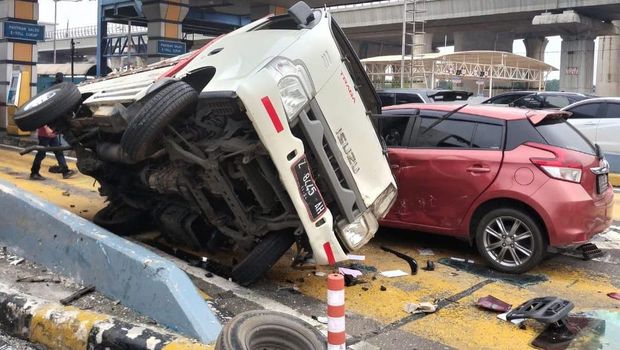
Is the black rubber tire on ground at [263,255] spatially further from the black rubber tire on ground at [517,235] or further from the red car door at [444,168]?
the black rubber tire on ground at [517,235]

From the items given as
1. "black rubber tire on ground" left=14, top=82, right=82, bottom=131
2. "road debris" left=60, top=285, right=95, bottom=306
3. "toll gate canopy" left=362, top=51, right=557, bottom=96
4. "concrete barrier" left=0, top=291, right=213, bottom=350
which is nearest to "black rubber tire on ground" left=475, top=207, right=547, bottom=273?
"concrete barrier" left=0, top=291, right=213, bottom=350

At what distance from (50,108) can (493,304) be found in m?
4.30

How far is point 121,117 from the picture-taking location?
4816mm

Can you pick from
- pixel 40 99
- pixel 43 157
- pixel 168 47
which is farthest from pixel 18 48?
pixel 40 99

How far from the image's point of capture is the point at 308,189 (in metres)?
4.69

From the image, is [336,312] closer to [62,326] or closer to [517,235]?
[62,326]

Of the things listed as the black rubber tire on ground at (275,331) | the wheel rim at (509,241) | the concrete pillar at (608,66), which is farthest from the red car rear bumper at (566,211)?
the concrete pillar at (608,66)

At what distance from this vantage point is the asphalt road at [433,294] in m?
4.49

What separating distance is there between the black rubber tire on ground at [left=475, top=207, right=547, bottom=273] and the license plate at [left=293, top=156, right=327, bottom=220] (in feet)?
7.07

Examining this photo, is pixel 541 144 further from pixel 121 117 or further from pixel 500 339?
pixel 121 117

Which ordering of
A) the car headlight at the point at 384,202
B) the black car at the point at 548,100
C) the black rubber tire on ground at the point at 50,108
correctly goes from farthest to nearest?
the black car at the point at 548,100
the black rubber tire on ground at the point at 50,108
the car headlight at the point at 384,202

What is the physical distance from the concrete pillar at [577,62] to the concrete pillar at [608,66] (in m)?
0.91

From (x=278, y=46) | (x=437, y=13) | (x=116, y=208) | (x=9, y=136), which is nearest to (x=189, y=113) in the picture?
(x=278, y=46)

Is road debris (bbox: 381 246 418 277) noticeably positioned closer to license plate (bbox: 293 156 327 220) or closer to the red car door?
the red car door
